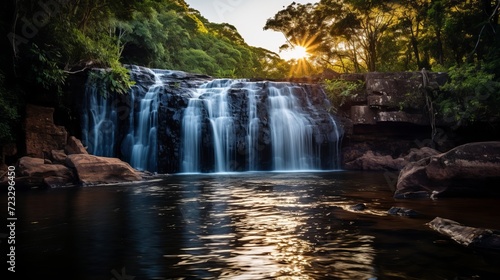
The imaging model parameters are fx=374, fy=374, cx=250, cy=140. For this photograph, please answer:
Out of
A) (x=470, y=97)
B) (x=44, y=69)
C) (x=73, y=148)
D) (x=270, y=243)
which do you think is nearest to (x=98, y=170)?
(x=73, y=148)

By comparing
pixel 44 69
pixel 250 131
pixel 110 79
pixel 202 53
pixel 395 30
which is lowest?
pixel 250 131

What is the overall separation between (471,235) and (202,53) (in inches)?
1589

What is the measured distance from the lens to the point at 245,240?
216 inches

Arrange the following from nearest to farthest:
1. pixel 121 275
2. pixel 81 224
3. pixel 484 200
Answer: pixel 121 275 < pixel 81 224 < pixel 484 200

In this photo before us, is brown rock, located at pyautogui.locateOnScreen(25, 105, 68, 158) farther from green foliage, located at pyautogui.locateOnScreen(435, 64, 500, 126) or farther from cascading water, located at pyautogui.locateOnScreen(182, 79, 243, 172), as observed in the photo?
green foliage, located at pyautogui.locateOnScreen(435, 64, 500, 126)

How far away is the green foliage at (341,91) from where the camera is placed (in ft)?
80.4

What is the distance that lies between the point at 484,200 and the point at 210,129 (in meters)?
15.9

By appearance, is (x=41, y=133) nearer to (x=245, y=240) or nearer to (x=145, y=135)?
(x=145, y=135)

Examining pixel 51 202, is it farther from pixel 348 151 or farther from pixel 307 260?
pixel 348 151

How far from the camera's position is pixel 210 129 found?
879 inches

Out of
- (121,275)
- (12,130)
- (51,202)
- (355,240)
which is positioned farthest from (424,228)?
(12,130)

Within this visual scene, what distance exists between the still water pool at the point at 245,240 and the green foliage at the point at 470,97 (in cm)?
1182

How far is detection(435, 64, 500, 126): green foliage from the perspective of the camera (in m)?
18.2

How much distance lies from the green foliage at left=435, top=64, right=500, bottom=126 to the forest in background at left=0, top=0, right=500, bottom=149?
0.05 m
